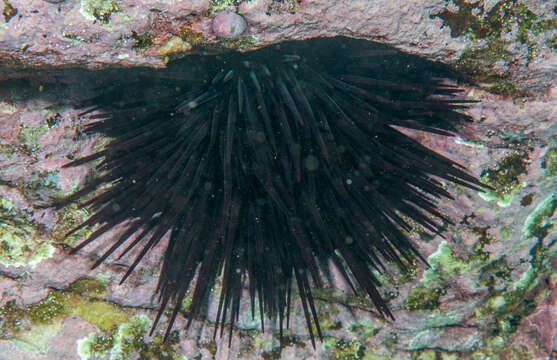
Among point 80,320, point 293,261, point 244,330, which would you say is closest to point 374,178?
point 293,261

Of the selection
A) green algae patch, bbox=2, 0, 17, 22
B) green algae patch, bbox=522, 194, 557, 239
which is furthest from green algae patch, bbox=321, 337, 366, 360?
green algae patch, bbox=2, 0, 17, 22

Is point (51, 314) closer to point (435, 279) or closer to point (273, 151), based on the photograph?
point (273, 151)

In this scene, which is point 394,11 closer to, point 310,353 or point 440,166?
point 440,166

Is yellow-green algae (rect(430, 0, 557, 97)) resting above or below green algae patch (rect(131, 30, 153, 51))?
above

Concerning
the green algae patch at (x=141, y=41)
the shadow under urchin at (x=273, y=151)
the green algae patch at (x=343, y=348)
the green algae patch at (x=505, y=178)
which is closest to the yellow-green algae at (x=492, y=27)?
the shadow under urchin at (x=273, y=151)

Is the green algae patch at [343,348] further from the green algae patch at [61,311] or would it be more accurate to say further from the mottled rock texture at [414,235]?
the green algae patch at [61,311]

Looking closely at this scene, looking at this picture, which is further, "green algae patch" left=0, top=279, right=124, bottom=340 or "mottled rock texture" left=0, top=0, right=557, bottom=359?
"green algae patch" left=0, top=279, right=124, bottom=340

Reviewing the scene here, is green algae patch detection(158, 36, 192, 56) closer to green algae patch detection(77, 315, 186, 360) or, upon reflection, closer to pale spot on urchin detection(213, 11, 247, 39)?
pale spot on urchin detection(213, 11, 247, 39)
